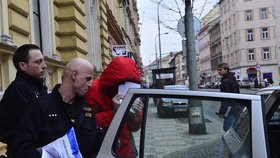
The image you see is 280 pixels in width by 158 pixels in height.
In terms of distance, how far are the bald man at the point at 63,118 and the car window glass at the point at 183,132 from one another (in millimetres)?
317

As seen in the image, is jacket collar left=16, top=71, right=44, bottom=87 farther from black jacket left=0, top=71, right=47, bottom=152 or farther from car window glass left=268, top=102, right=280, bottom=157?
car window glass left=268, top=102, right=280, bottom=157

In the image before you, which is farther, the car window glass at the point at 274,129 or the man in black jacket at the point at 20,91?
the car window glass at the point at 274,129

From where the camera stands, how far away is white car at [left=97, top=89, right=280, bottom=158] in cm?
265

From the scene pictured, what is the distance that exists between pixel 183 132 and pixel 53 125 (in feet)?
2.77

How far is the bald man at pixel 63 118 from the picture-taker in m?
2.68

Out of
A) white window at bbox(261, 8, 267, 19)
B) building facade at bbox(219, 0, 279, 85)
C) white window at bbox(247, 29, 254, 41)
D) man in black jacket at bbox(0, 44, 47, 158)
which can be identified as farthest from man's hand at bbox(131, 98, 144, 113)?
white window at bbox(261, 8, 267, 19)

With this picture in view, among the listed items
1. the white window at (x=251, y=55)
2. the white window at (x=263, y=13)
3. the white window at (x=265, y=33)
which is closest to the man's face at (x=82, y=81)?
the white window at (x=251, y=55)

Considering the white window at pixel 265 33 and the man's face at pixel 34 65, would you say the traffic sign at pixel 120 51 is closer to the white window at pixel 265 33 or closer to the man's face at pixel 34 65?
the man's face at pixel 34 65

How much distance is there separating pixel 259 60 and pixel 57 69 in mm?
64384

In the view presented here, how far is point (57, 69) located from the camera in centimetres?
1045

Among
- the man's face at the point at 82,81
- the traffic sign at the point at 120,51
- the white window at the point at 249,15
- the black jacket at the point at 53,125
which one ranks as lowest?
the black jacket at the point at 53,125

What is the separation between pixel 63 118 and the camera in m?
2.85

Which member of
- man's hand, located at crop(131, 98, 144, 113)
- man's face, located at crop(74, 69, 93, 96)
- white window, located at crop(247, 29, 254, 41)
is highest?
white window, located at crop(247, 29, 254, 41)

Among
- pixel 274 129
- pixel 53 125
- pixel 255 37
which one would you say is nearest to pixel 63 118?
pixel 53 125
